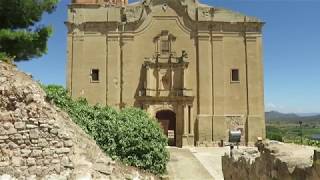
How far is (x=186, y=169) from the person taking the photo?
1839 centimetres

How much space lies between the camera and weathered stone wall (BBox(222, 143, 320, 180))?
5.68 m

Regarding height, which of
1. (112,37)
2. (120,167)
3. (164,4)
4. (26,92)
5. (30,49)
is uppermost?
(164,4)

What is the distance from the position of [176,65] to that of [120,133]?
15792 mm

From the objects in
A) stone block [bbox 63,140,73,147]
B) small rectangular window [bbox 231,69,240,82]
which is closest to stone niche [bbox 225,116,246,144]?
small rectangular window [bbox 231,69,240,82]

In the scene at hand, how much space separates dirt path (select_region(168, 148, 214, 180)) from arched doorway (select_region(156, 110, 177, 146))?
5984mm

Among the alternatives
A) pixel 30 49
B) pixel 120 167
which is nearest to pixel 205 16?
pixel 30 49

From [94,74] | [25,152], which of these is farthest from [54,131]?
[94,74]

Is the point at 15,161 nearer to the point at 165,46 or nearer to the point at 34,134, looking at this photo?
the point at 34,134

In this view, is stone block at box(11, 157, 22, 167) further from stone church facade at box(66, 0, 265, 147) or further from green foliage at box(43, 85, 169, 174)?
stone church facade at box(66, 0, 265, 147)

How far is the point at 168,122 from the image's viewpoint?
29.6m

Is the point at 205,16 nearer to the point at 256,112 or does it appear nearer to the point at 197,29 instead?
the point at 197,29

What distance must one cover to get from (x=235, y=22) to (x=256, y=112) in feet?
21.3

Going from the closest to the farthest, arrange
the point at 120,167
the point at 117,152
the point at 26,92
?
the point at 26,92 < the point at 120,167 < the point at 117,152

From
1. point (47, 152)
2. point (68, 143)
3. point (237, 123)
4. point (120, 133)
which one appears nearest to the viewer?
Answer: point (47, 152)
